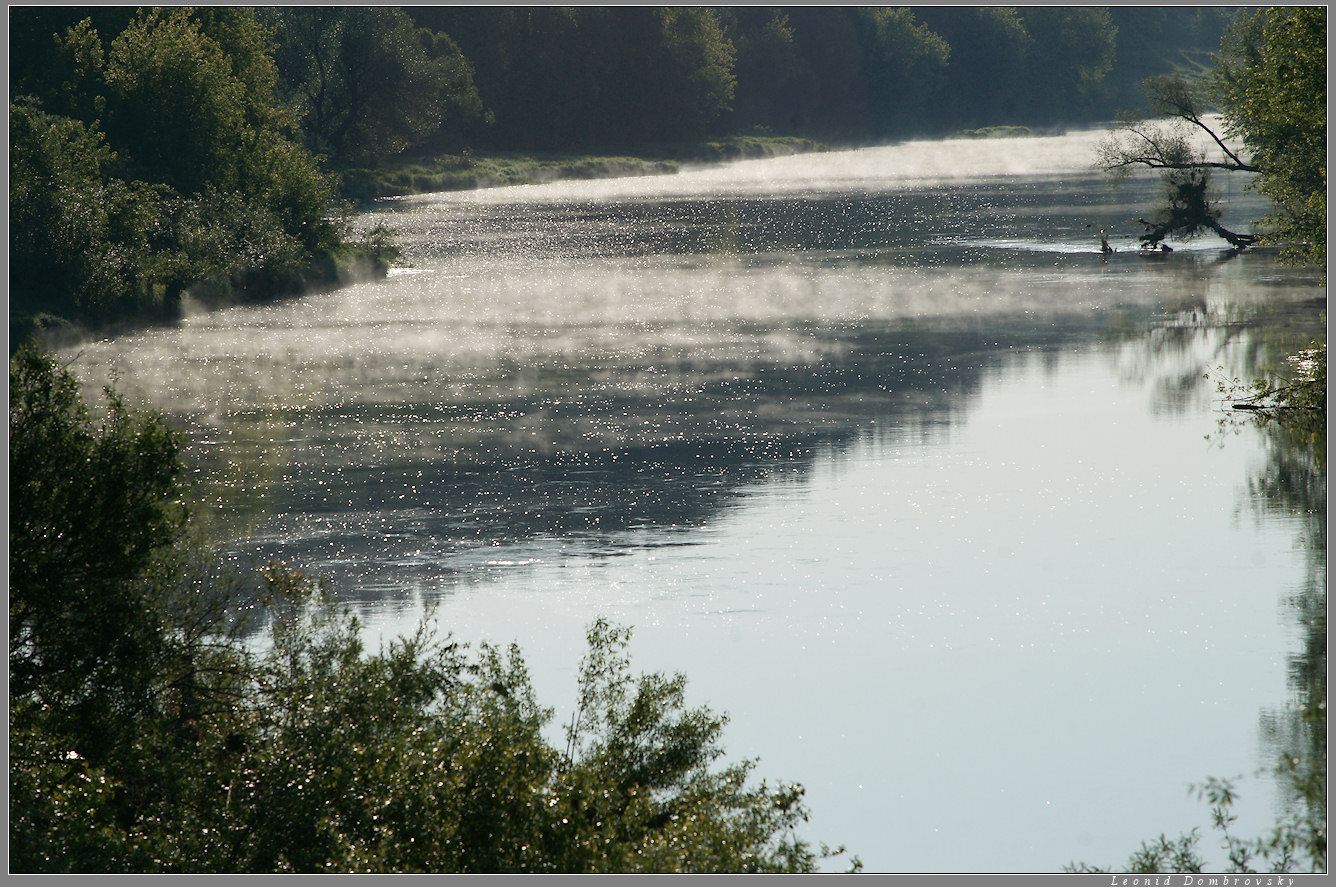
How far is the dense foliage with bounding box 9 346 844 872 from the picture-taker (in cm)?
1030

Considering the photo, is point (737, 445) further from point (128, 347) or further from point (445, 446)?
point (128, 347)

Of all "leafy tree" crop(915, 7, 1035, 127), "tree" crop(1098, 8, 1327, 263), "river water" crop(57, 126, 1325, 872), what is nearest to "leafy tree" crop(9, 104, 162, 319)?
"river water" crop(57, 126, 1325, 872)

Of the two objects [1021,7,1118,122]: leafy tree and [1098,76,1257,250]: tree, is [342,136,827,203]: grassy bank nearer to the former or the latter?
[1098,76,1257,250]: tree

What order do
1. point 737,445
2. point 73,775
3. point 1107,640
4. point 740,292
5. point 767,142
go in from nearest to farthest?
point 73,775
point 1107,640
point 737,445
point 740,292
point 767,142

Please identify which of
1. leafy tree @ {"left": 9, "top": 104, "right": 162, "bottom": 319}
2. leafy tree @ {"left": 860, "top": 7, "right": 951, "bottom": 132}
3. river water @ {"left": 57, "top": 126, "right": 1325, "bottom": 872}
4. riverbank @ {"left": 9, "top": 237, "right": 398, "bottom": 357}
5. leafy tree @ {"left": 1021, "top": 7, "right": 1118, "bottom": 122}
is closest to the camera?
river water @ {"left": 57, "top": 126, "right": 1325, "bottom": 872}

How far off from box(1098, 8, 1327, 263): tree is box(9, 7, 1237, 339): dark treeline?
28.3 metres

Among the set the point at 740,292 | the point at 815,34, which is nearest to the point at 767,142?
the point at 815,34

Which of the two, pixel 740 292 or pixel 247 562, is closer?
pixel 247 562

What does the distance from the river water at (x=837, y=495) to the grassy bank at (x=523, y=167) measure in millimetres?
44374

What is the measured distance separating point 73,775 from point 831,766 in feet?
22.9

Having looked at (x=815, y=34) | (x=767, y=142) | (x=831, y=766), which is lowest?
(x=831, y=766)

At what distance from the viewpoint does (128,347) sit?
3575cm

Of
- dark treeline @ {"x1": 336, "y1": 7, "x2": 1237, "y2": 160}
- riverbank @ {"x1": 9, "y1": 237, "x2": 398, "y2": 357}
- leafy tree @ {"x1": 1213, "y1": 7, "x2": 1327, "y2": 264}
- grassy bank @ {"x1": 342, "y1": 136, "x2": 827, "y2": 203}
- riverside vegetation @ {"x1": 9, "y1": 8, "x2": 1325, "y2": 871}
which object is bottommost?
riverside vegetation @ {"x1": 9, "y1": 8, "x2": 1325, "y2": 871}

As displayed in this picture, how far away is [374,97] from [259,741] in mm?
82313
